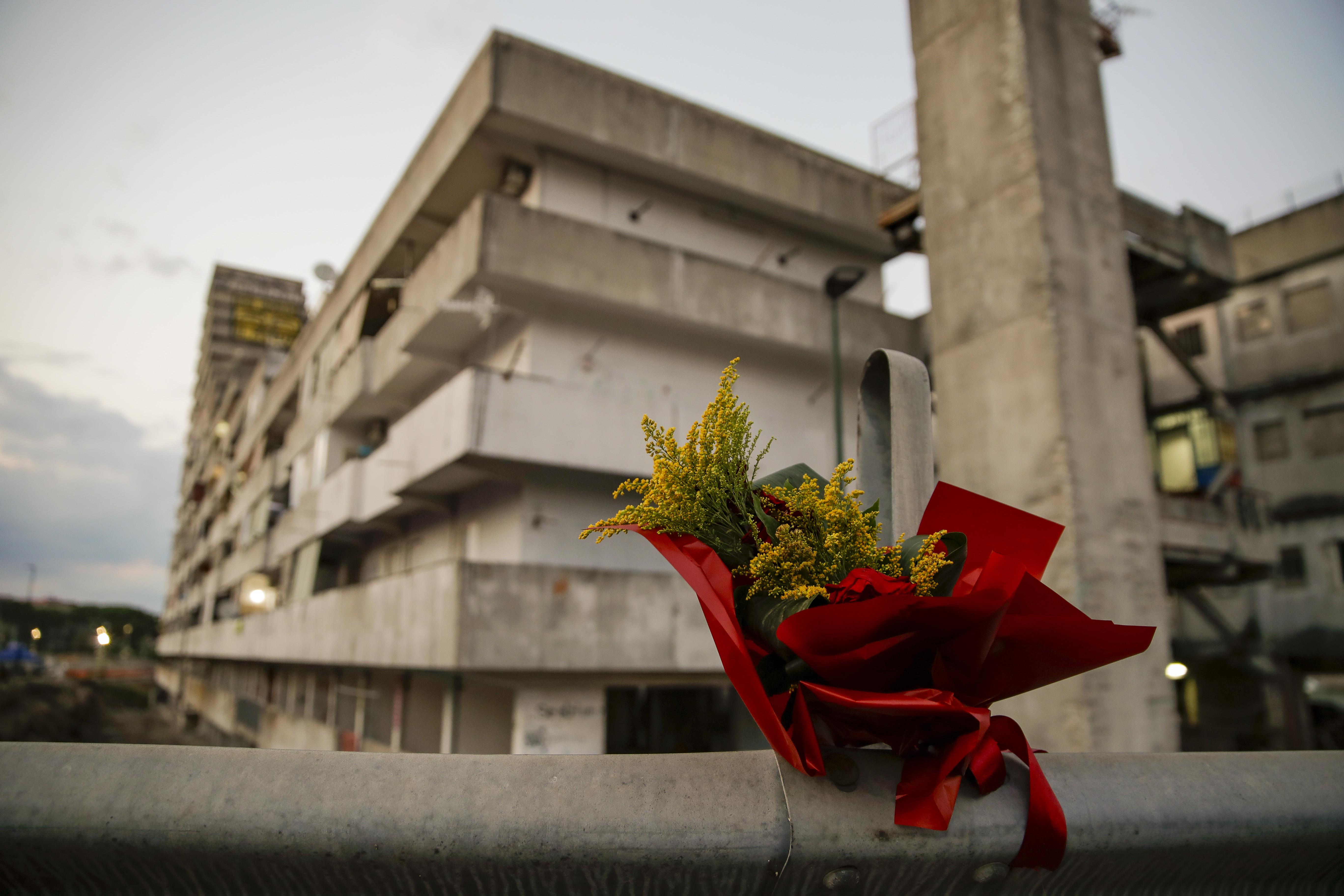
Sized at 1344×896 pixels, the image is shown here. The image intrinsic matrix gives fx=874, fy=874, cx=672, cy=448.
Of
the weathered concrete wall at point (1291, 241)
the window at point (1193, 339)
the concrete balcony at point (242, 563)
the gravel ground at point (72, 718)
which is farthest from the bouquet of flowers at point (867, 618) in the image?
the window at point (1193, 339)

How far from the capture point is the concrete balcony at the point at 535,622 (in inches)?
483

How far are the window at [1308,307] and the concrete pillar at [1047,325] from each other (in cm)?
1430

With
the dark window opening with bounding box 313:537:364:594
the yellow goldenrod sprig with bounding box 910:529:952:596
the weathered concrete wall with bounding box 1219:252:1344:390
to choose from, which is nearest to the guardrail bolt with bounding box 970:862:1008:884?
the yellow goldenrod sprig with bounding box 910:529:952:596

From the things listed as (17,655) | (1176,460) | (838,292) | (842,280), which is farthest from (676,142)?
(17,655)

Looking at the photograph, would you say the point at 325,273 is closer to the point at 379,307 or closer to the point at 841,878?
the point at 379,307

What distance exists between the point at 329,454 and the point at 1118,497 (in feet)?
58.4

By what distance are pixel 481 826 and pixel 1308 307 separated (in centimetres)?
2946

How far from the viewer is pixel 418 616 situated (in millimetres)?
13297

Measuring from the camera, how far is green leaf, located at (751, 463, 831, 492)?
1898 mm

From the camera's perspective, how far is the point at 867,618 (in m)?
1.53

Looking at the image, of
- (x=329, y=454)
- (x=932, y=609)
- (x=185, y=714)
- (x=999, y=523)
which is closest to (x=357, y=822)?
(x=932, y=609)

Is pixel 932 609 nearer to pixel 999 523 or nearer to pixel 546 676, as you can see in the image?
pixel 999 523

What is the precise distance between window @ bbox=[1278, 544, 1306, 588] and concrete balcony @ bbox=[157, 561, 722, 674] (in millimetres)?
18748

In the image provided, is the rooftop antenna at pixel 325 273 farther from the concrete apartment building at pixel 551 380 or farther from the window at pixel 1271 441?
the window at pixel 1271 441
